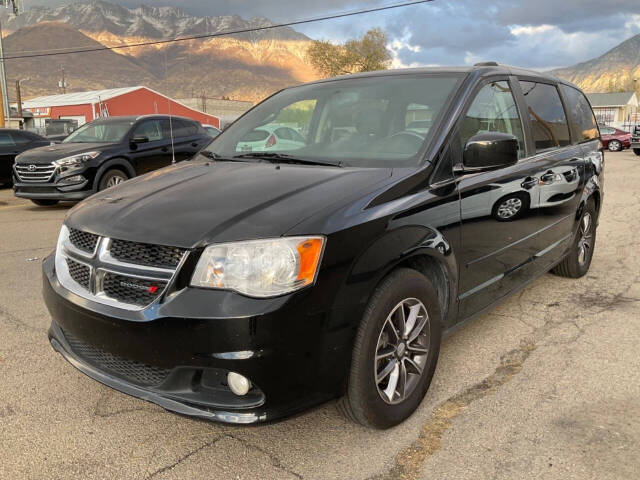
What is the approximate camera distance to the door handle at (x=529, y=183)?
140 inches

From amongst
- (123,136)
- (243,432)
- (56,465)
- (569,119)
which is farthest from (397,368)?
(123,136)

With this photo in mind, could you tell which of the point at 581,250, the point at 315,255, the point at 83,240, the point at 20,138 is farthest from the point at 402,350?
the point at 20,138

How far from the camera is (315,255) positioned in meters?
2.17

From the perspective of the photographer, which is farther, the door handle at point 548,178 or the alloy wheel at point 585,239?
the alloy wheel at point 585,239

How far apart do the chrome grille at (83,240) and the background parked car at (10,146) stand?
11.3 m

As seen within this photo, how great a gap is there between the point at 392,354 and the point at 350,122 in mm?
1491

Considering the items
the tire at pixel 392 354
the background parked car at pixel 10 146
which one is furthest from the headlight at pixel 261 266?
the background parked car at pixel 10 146

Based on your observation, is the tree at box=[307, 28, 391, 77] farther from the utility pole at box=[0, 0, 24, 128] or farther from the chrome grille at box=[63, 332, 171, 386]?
the chrome grille at box=[63, 332, 171, 386]

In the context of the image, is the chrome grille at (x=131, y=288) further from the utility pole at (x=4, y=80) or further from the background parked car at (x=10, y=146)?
the utility pole at (x=4, y=80)

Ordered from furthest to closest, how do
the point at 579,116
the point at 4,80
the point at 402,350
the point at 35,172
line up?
the point at 4,80, the point at 35,172, the point at 579,116, the point at 402,350

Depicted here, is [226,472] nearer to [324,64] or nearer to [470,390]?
[470,390]

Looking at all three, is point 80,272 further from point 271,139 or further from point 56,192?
point 56,192

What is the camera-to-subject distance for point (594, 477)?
→ 7.46 ft

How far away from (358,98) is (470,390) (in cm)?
186
